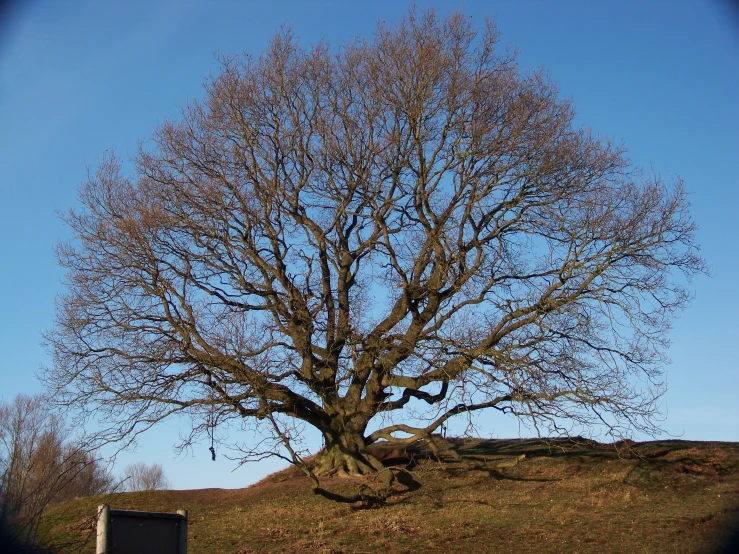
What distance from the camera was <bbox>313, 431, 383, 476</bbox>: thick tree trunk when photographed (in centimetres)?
1780

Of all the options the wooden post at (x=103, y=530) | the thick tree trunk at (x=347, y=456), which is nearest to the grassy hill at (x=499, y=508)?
the thick tree trunk at (x=347, y=456)

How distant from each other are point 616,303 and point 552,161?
11.8ft

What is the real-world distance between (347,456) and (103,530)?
12718mm

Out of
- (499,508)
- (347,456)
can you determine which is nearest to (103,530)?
(499,508)

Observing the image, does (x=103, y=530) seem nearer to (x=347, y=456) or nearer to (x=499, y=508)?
(x=499, y=508)

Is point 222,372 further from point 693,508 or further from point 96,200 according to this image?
point 693,508

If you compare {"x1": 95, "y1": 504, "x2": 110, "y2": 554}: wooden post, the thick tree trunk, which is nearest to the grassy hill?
the thick tree trunk

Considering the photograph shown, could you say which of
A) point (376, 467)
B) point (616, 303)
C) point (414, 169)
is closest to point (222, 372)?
point (376, 467)

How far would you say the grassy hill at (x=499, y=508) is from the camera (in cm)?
1240

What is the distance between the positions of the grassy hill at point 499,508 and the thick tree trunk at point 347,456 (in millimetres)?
535

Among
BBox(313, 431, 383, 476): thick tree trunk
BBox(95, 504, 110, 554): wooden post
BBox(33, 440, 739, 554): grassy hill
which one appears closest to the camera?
BBox(95, 504, 110, 554): wooden post

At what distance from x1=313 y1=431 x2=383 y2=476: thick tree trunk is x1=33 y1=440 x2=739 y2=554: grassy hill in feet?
1.75

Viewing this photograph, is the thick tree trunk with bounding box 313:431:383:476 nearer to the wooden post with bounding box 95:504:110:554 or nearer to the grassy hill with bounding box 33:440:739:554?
the grassy hill with bounding box 33:440:739:554

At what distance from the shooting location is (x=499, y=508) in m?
15.0
